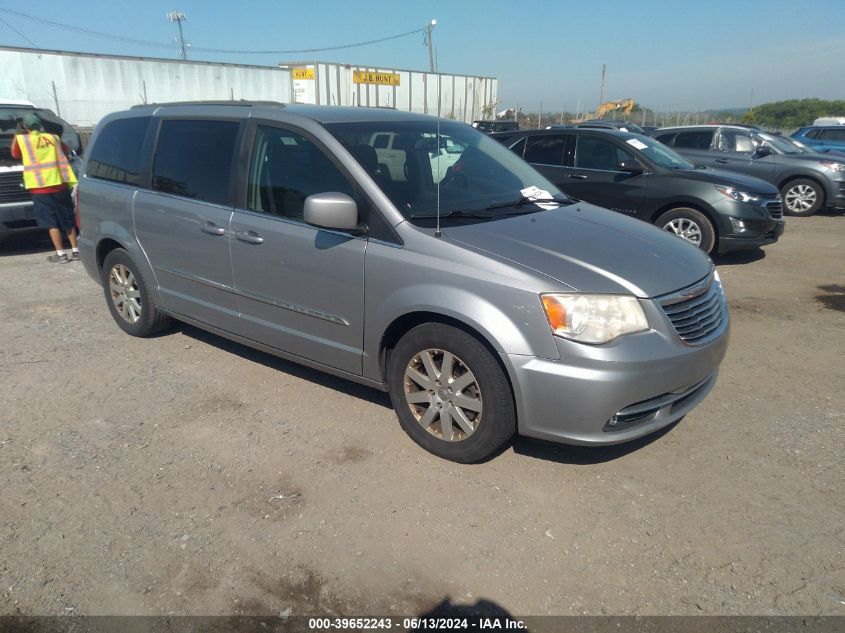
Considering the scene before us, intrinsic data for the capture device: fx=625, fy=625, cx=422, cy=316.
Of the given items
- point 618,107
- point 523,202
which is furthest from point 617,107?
point 523,202

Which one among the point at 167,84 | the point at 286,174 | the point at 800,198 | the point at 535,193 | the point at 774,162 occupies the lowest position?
the point at 800,198

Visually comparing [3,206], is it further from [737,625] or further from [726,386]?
[737,625]

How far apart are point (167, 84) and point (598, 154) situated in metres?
26.0

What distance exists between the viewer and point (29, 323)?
5711 mm

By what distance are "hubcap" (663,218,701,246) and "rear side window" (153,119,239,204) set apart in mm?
5790

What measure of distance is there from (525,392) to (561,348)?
0.28 m

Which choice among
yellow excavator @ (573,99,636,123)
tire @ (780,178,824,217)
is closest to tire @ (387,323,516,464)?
tire @ (780,178,824,217)

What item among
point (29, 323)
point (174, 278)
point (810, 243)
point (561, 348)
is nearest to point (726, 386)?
point (561, 348)

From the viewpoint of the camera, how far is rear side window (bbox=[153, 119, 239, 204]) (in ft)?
13.8

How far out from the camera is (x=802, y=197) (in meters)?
11.9

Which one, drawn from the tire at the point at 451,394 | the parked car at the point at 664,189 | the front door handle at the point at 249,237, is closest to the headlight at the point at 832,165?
the parked car at the point at 664,189

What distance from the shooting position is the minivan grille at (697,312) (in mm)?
3158

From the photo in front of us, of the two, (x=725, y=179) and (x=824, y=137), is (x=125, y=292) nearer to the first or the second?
A: (x=725, y=179)

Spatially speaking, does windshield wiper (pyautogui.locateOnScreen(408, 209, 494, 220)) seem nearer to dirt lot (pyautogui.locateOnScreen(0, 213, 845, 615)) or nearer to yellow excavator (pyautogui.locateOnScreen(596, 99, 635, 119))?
dirt lot (pyautogui.locateOnScreen(0, 213, 845, 615))
